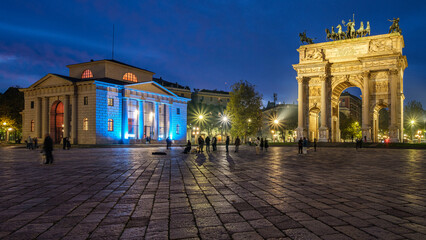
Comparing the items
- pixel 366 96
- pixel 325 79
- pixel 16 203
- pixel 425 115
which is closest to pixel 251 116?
pixel 325 79

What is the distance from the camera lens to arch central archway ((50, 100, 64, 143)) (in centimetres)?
5328

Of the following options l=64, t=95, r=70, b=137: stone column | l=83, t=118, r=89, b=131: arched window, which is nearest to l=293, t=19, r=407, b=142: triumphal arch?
l=83, t=118, r=89, b=131: arched window

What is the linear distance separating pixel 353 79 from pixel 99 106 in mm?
38757

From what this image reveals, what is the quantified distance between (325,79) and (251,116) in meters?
15.9

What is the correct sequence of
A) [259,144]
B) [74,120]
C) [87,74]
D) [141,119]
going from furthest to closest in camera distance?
[87,74] → [141,119] → [74,120] → [259,144]

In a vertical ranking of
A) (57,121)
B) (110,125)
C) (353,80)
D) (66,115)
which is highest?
(353,80)

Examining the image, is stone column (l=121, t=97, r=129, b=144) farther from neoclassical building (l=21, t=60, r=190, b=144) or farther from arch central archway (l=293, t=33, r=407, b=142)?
arch central archway (l=293, t=33, r=407, b=142)

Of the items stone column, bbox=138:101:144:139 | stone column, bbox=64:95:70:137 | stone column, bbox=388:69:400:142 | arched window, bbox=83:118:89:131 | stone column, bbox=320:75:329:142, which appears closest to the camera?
stone column, bbox=388:69:400:142

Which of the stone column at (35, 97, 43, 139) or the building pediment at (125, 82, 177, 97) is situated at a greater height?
the building pediment at (125, 82, 177, 97)

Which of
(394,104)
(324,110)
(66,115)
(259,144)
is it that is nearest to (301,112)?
(324,110)

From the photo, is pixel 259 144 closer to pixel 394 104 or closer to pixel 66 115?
pixel 394 104

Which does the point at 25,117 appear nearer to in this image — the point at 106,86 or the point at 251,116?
the point at 106,86

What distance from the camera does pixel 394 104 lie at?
41562mm

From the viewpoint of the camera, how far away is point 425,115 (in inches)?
3314
